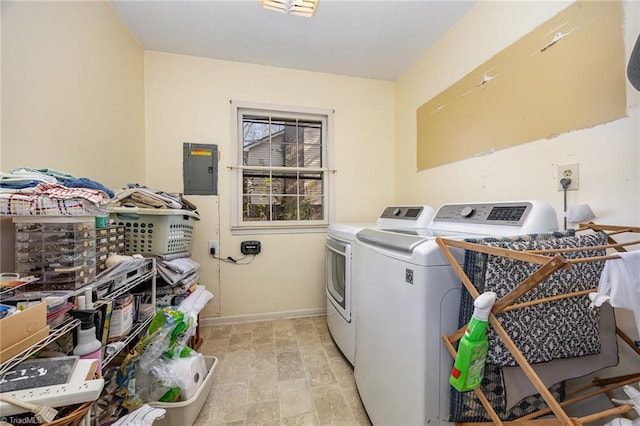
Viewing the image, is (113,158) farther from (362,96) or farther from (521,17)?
(521,17)

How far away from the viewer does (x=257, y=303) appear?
240 cm

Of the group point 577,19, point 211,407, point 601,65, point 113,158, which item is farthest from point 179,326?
point 577,19

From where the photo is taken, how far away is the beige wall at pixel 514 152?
39.3 inches

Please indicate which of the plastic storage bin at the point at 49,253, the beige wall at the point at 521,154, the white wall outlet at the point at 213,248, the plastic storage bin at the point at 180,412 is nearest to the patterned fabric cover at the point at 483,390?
the beige wall at the point at 521,154

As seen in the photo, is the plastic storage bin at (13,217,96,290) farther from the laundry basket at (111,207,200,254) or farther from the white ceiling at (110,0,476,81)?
the white ceiling at (110,0,476,81)

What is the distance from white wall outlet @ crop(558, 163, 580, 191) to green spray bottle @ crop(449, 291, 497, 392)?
909 millimetres

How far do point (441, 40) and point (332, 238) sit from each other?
6.03 ft

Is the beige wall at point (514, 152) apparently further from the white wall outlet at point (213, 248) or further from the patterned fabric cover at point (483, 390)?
the white wall outlet at point (213, 248)

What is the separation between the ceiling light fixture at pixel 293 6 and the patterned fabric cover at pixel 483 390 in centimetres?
180

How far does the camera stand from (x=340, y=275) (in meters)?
1.87

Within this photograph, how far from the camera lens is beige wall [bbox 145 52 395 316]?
2.22 m

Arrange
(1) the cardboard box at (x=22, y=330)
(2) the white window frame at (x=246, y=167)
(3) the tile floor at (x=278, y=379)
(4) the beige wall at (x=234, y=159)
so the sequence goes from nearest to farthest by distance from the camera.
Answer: (1) the cardboard box at (x=22, y=330)
(3) the tile floor at (x=278, y=379)
(4) the beige wall at (x=234, y=159)
(2) the white window frame at (x=246, y=167)

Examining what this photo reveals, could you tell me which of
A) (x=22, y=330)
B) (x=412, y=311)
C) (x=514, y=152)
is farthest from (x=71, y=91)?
(x=514, y=152)

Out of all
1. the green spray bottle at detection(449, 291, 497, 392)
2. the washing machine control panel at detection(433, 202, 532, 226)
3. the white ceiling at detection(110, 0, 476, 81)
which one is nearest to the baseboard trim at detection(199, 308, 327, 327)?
the washing machine control panel at detection(433, 202, 532, 226)
